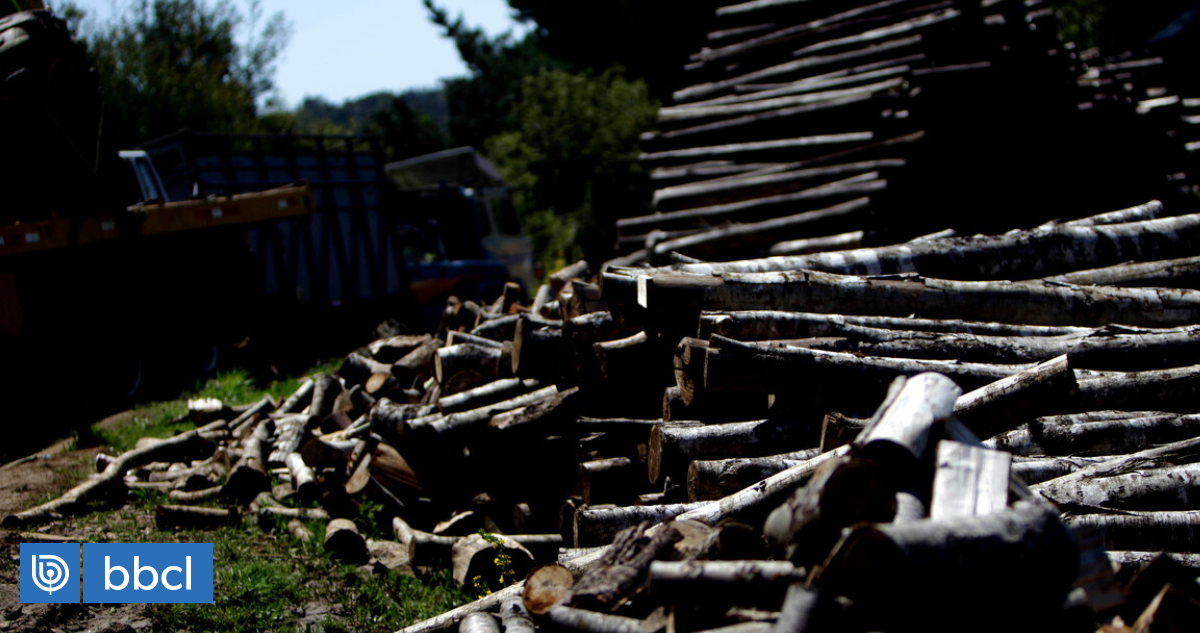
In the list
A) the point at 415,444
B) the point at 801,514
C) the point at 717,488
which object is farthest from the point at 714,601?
the point at 415,444

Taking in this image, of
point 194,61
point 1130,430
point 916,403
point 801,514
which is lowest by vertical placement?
point 1130,430

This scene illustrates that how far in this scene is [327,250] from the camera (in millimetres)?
14844

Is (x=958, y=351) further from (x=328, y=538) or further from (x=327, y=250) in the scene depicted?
(x=327, y=250)

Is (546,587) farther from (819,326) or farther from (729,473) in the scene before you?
(819,326)

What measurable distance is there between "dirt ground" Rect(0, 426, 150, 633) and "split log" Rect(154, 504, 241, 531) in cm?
50

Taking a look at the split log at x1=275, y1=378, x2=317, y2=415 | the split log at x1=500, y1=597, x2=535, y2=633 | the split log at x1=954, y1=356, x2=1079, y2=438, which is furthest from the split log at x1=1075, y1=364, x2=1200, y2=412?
the split log at x1=275, y1=378, x2=317, y2=415

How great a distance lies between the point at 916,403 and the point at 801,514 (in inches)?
25.2

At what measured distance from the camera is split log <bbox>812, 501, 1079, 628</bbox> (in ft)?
8.23

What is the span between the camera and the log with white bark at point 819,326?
4840 millimetres

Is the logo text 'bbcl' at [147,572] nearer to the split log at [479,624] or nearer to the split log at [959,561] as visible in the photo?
the split log at [479,624]

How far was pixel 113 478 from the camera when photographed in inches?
288

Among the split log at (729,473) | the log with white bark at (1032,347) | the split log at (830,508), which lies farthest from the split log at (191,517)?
the split log at (830,508)

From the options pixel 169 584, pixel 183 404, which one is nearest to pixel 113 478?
pixel 169 584

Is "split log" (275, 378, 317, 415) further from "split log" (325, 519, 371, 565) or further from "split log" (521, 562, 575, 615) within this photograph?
"split log" (521, 562, 575, 615)
